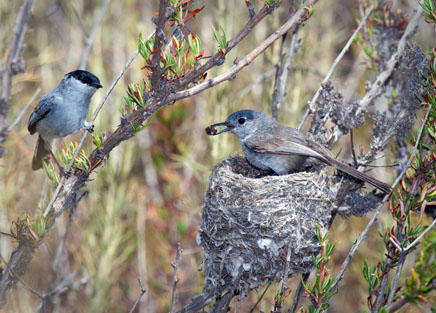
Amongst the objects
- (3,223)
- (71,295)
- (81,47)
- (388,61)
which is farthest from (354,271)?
(81,47)

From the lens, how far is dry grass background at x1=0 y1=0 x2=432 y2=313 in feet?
19.8

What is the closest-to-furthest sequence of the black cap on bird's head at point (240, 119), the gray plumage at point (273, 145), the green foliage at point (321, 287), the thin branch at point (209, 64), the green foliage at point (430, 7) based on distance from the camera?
the thin branch at point (209, 64) → the green foliage at point (321, 287) → the green foliage at point (430, 7) → the gray plumage at point (273, 145) → the black cap on bird's head at point (240, 119)

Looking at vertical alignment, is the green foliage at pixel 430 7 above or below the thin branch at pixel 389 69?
above

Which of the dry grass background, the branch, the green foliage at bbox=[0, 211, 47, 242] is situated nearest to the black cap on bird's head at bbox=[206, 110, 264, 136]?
the dry grass background

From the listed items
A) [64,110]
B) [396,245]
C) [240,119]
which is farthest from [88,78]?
[396,245]

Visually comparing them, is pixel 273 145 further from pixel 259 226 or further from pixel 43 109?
pixel 43 109

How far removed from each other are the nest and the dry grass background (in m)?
1.85

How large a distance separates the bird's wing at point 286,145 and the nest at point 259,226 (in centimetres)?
21

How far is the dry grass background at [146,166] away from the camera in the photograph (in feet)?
19.8

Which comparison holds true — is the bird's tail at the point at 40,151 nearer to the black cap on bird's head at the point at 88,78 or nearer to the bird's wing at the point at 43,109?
the bird's wing at the point at 43,109

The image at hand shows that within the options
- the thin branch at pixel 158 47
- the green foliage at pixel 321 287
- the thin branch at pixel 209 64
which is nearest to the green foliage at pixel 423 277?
the green foliage at pixel 321 287

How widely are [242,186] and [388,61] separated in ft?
5.68

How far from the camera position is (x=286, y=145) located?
14.7 ft

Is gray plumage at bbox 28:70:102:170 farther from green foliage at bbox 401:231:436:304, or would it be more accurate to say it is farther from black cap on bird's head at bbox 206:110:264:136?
green foliage at bbox 401:231:436:304
